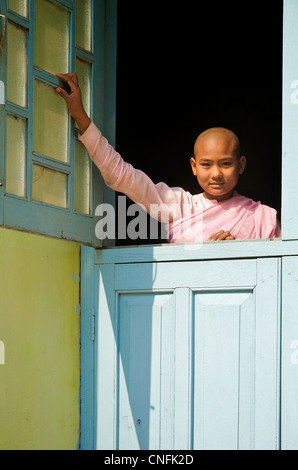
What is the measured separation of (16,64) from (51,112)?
253mm

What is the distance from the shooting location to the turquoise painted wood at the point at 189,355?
2.95 meters

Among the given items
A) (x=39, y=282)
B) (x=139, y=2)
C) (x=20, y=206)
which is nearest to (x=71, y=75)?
(x=20, y=206)

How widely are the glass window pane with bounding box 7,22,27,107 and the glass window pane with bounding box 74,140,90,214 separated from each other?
384mm

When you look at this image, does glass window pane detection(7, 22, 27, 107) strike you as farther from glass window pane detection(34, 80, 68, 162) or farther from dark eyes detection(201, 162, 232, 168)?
dark eyes detection(201, 162, 232, 168)

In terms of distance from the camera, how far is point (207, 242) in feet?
10.2

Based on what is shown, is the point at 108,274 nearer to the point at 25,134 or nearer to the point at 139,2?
the point at 25,134

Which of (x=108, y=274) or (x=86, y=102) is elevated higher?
(x=86, y=102)

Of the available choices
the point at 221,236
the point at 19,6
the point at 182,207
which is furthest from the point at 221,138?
the point at 19,6

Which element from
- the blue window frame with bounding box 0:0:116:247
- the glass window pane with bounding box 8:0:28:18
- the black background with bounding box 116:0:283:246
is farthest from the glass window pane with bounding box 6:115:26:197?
the black background with bounding box 116:0:283:246

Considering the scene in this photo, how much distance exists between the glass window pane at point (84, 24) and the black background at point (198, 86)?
79cm

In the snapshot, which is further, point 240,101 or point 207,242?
point 240,101

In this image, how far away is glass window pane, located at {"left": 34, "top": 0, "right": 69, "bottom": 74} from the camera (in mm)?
3070
